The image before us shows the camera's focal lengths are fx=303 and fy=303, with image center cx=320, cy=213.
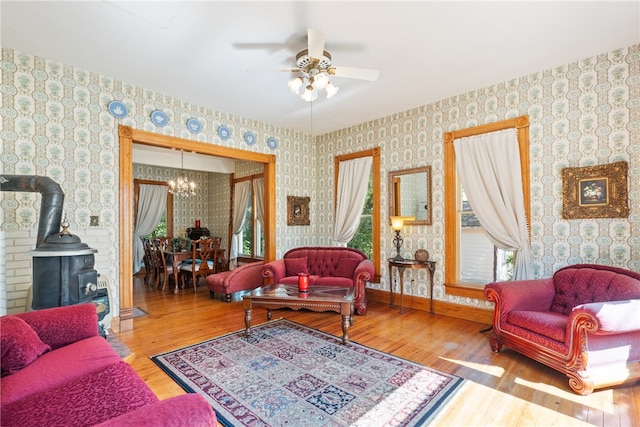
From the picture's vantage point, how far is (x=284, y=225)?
5641 millimetres

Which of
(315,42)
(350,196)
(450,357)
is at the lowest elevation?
(450,357)

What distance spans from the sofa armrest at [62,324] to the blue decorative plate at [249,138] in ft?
11.4

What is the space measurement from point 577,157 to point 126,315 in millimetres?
5553

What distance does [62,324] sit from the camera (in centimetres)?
212

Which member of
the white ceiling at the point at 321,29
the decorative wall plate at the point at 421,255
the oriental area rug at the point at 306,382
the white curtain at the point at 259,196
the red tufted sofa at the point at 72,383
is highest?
the white ceiling at the point at 321,29

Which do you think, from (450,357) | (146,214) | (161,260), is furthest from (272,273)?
(146,214)

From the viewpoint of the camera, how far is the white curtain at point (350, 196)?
209 inches

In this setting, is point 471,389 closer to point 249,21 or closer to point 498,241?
point 498,241

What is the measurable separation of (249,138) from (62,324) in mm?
3701

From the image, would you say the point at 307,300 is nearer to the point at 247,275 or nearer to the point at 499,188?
the point at 247,275

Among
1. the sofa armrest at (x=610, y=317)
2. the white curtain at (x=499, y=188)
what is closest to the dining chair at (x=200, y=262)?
the white curtain at (x=499, y=188)

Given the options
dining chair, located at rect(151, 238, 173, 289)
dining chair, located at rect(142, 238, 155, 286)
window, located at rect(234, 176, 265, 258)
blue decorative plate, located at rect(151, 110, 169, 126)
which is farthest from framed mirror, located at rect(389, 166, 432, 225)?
dining chair, located at rect(142, 238, 155, 286)

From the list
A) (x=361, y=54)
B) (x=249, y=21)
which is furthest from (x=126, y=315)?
(x=361, y=54)

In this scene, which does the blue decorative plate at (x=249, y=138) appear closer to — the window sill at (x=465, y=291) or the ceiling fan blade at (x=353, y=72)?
the ceiling fan blade at (x=353, y=72)
